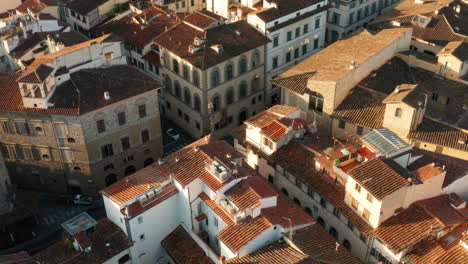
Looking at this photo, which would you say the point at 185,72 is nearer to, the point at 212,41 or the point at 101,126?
the point at 212,41

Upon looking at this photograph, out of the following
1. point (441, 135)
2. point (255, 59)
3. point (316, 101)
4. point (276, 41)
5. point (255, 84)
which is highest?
point (276, 41)

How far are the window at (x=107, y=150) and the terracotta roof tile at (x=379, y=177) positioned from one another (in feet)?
119

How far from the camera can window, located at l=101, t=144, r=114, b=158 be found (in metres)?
72.8

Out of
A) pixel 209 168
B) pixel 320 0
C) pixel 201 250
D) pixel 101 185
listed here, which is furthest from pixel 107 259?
pixel 320 0

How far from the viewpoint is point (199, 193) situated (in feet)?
189

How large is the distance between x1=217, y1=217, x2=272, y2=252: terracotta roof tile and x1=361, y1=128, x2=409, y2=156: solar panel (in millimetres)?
16755

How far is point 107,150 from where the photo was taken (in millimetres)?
73312

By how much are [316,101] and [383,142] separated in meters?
16.1

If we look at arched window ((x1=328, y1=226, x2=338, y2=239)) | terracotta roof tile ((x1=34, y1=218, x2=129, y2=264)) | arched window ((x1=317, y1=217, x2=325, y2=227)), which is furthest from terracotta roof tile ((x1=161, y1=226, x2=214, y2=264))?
arched window ((x1=328, y1=226, x2=338, y2=239))

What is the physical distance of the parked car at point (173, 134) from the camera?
87.1 metres

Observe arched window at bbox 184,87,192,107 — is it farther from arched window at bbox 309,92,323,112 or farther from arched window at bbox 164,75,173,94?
arched window at bbox 309,92,323,112

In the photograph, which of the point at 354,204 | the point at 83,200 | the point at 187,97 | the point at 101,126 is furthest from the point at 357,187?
the point at 83,200

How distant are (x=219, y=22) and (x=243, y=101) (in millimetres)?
14572

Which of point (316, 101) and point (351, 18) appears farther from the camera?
point (351, 18)
